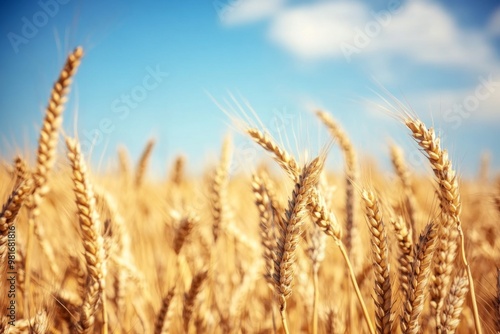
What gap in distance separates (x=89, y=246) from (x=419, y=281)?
3.50 feet

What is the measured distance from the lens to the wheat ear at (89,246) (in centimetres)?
117

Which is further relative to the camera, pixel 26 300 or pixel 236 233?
pixel 236 233

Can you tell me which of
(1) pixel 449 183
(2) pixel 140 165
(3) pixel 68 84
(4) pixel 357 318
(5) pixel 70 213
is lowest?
(4) pixel 357 318

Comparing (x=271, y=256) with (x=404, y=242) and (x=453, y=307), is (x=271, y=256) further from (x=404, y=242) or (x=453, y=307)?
(x=453, y=307)

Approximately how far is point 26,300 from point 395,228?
148cm

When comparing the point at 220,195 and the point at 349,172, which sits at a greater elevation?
the point at 349,172

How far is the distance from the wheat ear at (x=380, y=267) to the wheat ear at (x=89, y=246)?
0.87m

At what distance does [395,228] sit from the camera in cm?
114

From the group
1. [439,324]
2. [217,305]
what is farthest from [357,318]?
[439,324]

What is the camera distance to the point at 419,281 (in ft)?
3.46

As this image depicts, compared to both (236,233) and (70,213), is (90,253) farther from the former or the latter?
(236,233)

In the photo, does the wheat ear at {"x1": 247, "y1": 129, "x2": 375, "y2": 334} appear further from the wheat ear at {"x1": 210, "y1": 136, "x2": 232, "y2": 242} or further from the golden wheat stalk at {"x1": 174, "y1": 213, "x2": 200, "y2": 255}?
the wheat ear at {"x1": 210, "y1": 136, "x2": 232, "y2": 242}

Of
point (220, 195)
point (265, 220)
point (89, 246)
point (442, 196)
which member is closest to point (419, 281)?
point (442, 196)

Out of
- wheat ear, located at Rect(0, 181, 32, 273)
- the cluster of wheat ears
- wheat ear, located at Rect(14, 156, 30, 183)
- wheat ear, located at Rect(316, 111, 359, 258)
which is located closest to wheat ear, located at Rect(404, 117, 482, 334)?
the cluster of wheat ears
